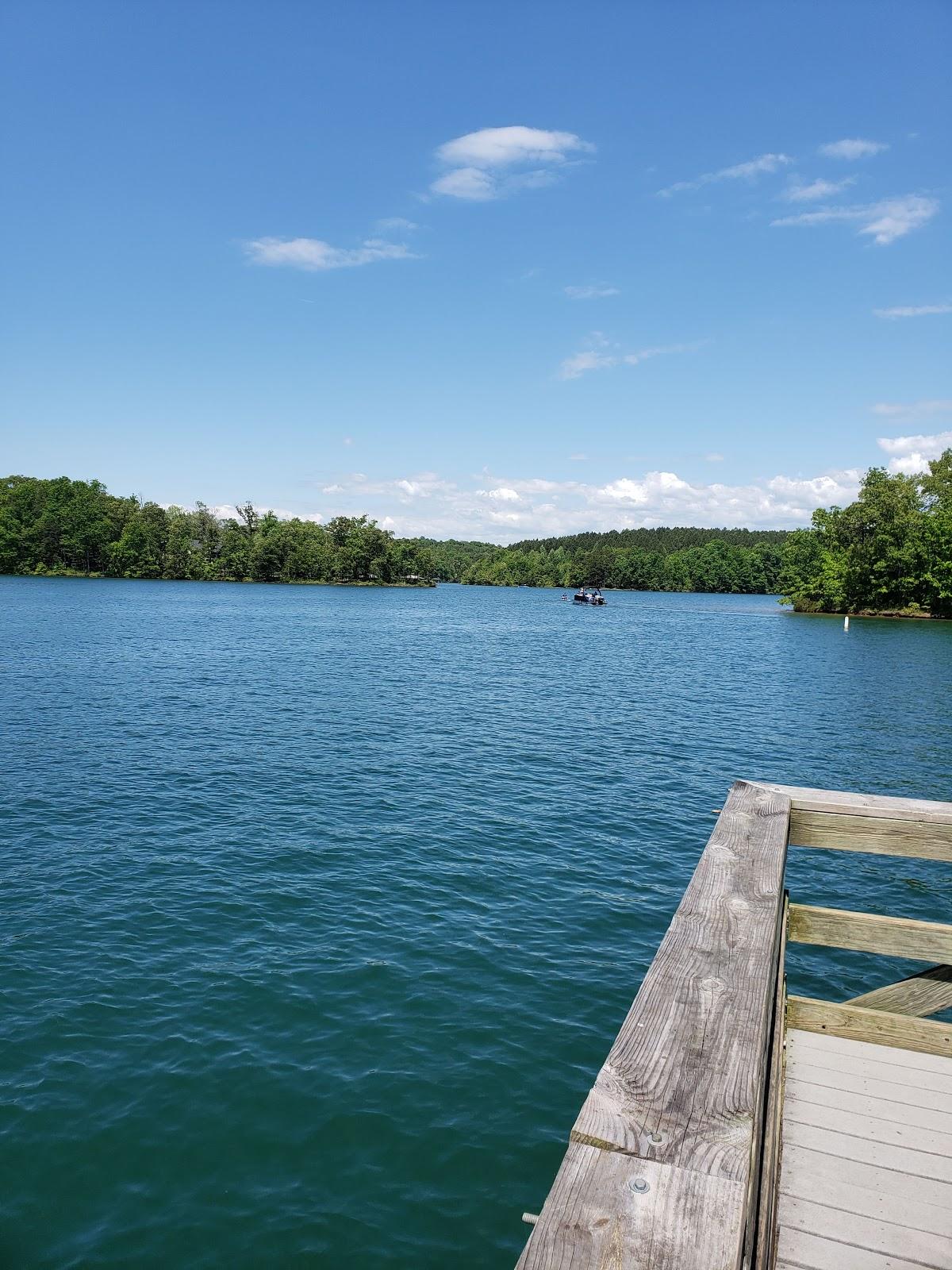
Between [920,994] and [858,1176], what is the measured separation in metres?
2.70

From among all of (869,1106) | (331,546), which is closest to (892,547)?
(869,1106)

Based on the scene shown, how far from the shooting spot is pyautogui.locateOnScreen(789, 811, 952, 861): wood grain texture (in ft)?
16.8

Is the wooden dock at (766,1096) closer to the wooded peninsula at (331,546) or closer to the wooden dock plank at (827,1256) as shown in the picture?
the wooden dock plank at (827,1256)

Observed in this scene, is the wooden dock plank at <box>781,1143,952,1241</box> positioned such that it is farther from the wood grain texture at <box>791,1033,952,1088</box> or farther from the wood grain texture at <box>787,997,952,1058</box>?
the wood grain texture at <box>787,997,952,1058</box>

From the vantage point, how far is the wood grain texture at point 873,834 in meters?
5.13

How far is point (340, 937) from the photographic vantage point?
11.6 m

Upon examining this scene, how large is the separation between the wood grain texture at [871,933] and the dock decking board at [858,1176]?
0.68 meters

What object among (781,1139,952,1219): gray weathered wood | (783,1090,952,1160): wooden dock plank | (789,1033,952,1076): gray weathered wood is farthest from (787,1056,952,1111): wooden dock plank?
(781,1139,952,1219): gray weathered wood

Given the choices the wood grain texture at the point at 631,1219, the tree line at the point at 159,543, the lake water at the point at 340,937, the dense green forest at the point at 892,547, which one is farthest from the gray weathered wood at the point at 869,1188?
the tree line at the point at 159,543

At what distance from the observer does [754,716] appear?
3103 centimetres

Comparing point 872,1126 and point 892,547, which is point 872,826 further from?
point 892,547

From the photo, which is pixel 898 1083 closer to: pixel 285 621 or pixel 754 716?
pixel 754 716

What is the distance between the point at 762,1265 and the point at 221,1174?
18.9ft

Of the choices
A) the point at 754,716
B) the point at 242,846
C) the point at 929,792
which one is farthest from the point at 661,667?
the point at 242,846
